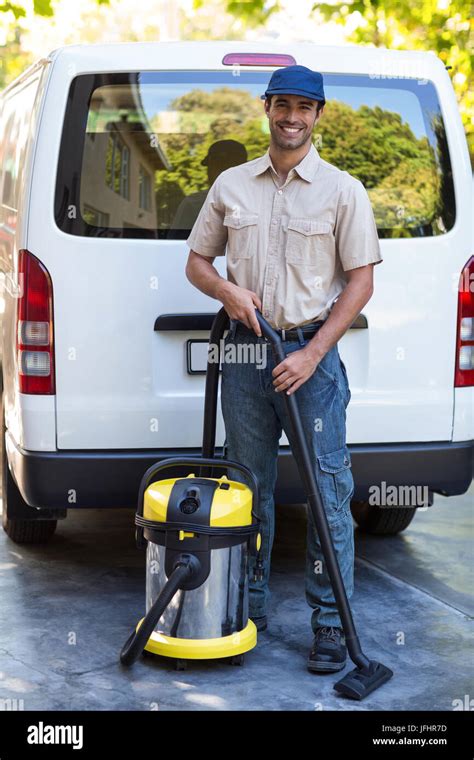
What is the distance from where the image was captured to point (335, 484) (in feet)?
12.7

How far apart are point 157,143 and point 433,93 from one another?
1.12 metres

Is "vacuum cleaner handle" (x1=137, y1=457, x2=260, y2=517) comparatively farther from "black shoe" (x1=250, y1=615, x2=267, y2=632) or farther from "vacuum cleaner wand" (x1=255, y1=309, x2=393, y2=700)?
"black shoe" (x1=250, y1=615, x2=267, y2=632)

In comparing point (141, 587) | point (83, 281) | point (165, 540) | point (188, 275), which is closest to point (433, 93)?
point (188, 275)

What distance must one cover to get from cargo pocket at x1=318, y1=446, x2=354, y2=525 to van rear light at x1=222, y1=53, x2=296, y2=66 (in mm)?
1524

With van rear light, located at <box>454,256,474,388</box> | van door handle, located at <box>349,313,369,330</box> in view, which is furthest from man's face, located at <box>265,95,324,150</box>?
van rear light, located at <box>454,256,474,388</box>

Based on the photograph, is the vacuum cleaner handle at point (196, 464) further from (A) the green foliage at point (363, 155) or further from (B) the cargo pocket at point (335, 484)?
(A) the green foliage at point (363, 155)

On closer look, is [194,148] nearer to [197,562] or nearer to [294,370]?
[294,370]

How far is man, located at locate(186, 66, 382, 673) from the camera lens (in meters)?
3.67

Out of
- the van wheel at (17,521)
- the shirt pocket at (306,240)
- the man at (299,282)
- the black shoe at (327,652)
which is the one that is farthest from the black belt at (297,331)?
the van wheel at (17,521)

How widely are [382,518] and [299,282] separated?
2.20m

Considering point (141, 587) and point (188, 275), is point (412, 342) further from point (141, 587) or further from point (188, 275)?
point (141, 587)

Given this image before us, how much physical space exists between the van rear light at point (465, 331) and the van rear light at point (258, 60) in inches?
42.0

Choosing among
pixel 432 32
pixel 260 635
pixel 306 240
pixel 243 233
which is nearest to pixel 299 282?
pixel 306 240
